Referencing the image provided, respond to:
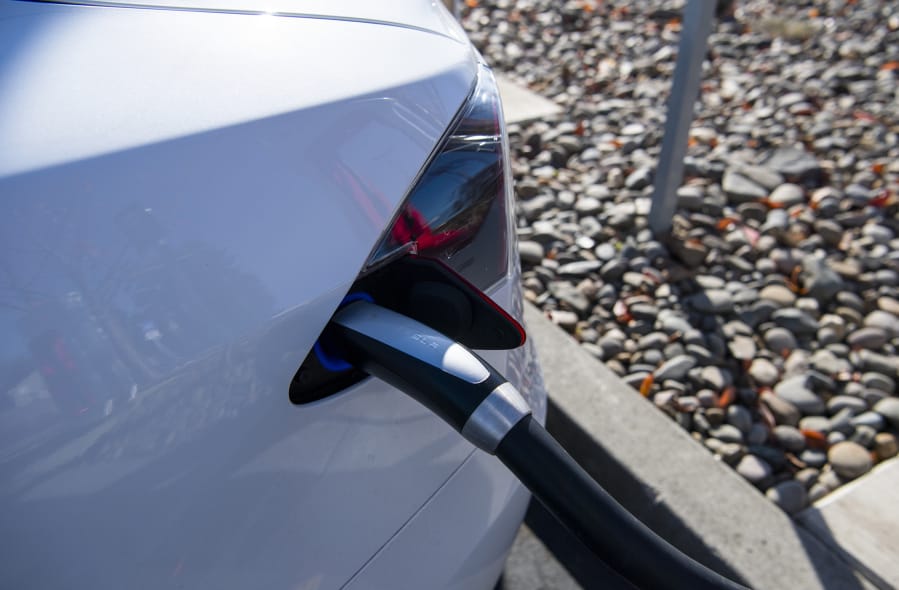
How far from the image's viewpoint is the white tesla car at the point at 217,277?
32.6 inches

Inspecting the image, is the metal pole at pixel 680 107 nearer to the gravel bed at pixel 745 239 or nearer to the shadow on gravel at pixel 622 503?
the gravel bed at pixel 745 239

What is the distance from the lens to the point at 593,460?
2.44m

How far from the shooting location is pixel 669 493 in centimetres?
224

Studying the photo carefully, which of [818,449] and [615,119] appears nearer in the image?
[818,449]

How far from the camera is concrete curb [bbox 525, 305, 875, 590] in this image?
2.05 meters

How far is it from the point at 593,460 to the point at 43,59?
1.87 metres

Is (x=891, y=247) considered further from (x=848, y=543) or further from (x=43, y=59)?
(x=43, y=59)

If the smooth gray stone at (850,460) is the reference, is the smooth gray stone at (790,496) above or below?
above

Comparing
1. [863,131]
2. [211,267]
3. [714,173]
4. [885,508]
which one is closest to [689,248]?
[714,173]

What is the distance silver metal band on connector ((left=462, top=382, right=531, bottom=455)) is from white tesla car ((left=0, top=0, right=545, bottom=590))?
170 millimetres

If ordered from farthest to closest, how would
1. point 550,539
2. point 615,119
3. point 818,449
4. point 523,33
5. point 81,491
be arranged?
1. point 523,33
2. point 615,119
3. point 818,449
4. point 550,539
5. point 81,491

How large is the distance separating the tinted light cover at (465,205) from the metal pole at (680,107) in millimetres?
1903

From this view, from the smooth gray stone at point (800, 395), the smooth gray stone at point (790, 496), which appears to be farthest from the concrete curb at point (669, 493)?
the smooth gray stone at point (800, 395)

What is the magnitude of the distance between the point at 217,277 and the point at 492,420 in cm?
35
